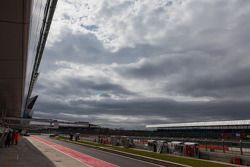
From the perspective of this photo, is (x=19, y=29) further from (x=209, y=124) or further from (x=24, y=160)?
(x=209, y=124)

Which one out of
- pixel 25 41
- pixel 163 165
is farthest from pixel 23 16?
pixel 163 165

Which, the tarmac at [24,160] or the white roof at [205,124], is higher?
the white roof at [205,124]

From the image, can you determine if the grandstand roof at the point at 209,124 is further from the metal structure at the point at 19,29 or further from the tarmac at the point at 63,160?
the metal structure at the point at 19,29

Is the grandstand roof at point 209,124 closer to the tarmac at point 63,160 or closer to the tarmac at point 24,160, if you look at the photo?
Answer: the tarmac at point 63,160

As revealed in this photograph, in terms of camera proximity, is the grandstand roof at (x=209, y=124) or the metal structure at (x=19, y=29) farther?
the grandstand roof at (x=209, y=124)

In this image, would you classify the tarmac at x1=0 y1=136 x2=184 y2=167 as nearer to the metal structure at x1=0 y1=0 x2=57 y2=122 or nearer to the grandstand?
the metal structure at x1=0 y1=0 x2=57 y2=122

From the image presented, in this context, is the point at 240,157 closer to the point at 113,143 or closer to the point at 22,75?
the point at 22,75

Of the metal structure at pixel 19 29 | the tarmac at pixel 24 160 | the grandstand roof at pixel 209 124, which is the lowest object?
the tarmac at pixel 24 160

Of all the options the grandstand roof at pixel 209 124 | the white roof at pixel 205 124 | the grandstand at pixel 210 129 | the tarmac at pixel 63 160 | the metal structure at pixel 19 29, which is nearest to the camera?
the metal structure at pixel 19 29

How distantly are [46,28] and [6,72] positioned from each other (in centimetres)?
238

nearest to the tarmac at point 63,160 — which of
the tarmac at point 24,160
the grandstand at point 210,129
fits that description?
the tarmac at point 24,160

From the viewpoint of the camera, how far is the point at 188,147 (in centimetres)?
2594

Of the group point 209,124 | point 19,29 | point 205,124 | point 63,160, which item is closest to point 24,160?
point 63,160

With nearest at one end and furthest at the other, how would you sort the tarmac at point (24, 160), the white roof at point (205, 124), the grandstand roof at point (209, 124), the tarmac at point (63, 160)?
1. the tarmac at point (24, 160)
2. the tarmac at point (63, 160)
3. the grandstand roof at point (209, 124)
4. the white roof at point (205, 124)
